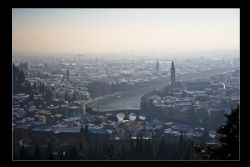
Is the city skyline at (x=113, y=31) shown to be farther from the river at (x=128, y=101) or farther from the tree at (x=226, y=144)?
the tree at (x=226, y=144)

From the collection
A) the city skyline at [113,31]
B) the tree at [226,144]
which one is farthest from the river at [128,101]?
the tree at [226,144]

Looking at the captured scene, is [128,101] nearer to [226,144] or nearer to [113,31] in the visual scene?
[113,31]

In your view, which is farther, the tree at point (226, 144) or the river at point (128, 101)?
the river at point (128, 101)

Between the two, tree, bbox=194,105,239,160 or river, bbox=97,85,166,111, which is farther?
river, bbox=97,85,166,111

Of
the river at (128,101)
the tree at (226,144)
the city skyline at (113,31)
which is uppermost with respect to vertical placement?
the city skyline at (113,31)

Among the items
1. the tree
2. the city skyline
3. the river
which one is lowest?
the tree

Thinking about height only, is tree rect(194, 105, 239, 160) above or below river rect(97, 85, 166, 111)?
below

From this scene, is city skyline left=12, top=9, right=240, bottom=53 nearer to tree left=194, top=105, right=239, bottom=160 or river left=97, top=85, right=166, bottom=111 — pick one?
river left=97, top=85, right=166, bottom=111

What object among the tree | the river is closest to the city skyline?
the river
